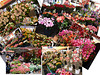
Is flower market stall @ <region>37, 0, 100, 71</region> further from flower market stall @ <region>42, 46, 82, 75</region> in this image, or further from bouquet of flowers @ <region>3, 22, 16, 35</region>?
bouquet of flowers @ <region>3, 22, 16, 35</region>

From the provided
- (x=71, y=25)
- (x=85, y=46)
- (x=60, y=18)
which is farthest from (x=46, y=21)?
(x=85, y=46)

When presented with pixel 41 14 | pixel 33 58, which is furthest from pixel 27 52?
pixel 41 14

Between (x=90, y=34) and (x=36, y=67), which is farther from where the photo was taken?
(x=90, y=34)

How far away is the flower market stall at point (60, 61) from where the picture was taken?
2.43 meters

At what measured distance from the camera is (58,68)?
2.43 m

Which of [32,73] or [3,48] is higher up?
[3,48]

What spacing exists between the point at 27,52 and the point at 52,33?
1.69 feet

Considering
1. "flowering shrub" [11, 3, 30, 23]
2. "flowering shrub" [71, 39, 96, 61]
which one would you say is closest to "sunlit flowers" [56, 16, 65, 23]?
"flowering shrub" [71, 39, 96, 61]

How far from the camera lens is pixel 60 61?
2.45 metres

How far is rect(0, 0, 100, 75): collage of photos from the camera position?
2.43 metres

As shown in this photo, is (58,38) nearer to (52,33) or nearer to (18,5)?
(52,33)

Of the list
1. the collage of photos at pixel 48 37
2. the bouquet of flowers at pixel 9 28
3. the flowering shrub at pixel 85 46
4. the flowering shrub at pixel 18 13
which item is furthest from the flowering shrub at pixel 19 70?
the flowering shrub at pixel 85 46

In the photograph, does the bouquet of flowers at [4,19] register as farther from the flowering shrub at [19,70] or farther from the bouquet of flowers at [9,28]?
the flowering shrub at [19,70]

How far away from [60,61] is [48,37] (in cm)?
44
